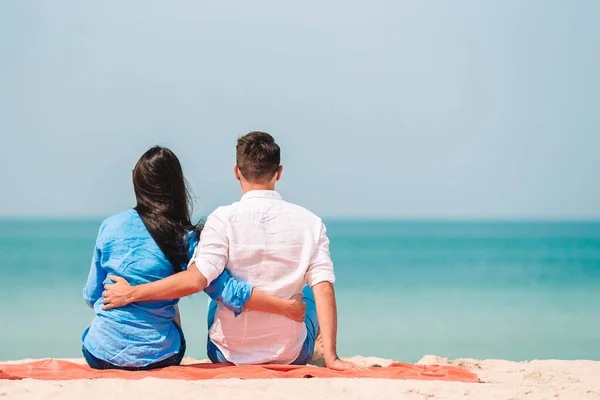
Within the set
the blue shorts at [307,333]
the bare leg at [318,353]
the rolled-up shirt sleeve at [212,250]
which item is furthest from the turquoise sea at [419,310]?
the rolled-up shirt sleeve at [212,250]

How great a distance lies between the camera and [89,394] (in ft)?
11.6

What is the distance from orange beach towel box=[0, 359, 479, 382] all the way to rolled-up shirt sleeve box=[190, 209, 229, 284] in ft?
1.49

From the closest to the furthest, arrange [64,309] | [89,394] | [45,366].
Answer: [89,394]
[45,366]
[64,309]

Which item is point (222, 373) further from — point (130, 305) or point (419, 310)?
point (419, 310)

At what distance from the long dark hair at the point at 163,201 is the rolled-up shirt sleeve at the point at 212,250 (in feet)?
0.42

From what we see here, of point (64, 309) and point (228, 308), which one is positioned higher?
point (228, 308)

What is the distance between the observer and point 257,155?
4.00 meters

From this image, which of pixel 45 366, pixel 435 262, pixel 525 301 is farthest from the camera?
pixel 435 262

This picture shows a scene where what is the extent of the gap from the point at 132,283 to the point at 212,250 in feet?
1.42

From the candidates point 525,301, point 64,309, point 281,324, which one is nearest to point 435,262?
point 525,301

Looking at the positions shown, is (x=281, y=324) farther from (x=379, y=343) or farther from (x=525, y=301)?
(x=525, y=301)

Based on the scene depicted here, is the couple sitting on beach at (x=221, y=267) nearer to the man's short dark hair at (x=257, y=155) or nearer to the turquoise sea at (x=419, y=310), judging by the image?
the man's short dark hair at (x=257, y=155)

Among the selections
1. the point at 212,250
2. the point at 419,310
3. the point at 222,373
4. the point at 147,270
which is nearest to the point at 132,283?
the point at 147,270

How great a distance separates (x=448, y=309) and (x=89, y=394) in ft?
34.2
